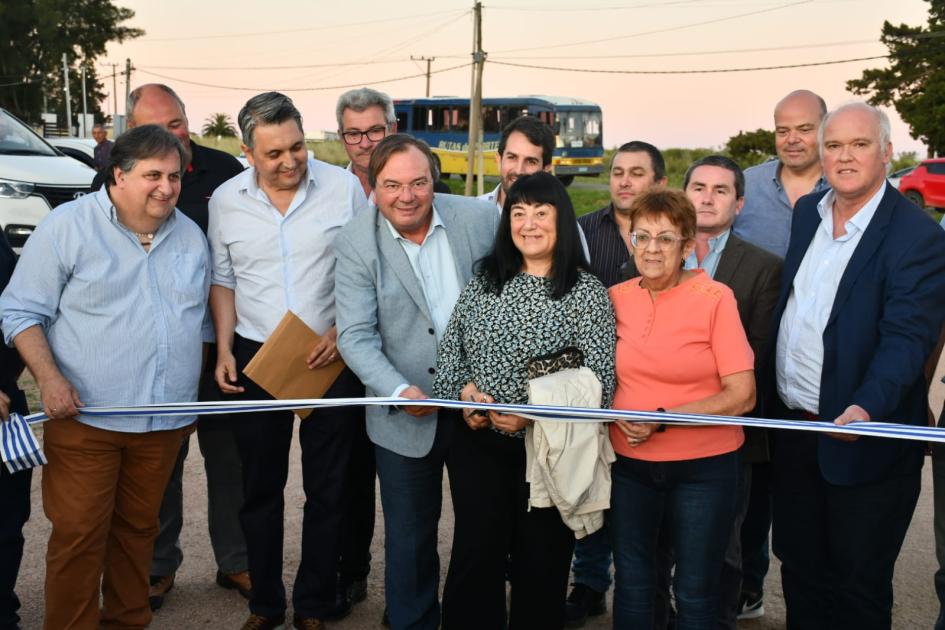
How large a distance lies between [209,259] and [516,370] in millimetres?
1540

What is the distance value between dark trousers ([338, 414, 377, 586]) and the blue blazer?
2122mm

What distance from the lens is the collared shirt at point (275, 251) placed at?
399cm

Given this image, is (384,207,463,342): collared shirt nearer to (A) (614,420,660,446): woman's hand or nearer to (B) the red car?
(A) (614,420,660,446): woman's hand

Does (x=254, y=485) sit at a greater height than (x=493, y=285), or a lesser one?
lesser

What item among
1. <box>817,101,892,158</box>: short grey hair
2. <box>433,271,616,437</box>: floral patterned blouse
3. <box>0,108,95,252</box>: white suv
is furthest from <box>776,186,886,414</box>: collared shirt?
<box>0,108,95,252</box>: white suv

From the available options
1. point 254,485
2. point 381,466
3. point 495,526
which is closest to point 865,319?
point 495,526

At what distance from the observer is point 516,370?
3.37m

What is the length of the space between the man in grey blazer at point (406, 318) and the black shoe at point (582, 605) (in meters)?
0.83

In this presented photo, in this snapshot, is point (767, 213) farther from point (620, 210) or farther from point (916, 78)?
point (916, 78)

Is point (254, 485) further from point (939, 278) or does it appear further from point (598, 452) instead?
point (939, 278)

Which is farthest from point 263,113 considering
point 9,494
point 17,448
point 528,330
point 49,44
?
point 49,44

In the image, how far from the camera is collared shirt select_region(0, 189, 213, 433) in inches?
138

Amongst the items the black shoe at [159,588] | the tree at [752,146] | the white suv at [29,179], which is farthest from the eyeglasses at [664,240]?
the tree at [752,146]

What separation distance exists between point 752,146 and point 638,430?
3242 cm
